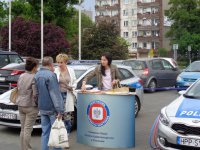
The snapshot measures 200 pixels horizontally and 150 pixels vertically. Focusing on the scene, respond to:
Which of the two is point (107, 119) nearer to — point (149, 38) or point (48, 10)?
point (48, 10)

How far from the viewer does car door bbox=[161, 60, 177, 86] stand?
20.0 m

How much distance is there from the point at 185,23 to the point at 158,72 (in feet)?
171

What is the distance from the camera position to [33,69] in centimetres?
724

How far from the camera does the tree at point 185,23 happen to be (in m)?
66.8

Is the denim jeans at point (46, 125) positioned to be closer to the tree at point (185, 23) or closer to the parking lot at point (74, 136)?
the parking lot at point (74, 136)

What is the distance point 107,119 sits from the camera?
741 cm

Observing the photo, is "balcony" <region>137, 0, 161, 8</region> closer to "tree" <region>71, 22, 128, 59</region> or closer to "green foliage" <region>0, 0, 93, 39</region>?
"green foliage" <region>0, 0, 93, 39</region>

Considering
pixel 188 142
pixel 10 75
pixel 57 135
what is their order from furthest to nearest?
pixel 10 75 → pixel 57 135 → pixel 188 142

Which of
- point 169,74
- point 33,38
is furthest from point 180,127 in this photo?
point 33,38

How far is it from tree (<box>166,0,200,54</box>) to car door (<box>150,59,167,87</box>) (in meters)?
47.7

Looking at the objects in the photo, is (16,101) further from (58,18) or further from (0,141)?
(58,18)

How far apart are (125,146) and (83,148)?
77 cm

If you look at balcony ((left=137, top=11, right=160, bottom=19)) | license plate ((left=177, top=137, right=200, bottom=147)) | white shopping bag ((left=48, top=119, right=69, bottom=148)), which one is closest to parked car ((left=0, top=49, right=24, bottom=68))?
white shopping bag ((left=48, top=119, right=69, bottom=148))

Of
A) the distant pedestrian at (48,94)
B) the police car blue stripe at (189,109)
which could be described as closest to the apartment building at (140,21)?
the police car blue stripe at (189,109)
